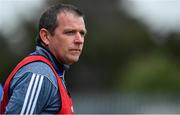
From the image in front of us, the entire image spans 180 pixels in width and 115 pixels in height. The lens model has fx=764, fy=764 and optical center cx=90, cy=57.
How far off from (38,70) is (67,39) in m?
0.59

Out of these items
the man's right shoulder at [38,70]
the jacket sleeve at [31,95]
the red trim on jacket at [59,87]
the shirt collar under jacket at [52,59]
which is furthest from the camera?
the shirt collar under jacket at [52,59]

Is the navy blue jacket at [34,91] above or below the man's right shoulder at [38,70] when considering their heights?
below

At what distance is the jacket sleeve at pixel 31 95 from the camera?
19.0 feet

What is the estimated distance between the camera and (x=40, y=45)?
6.43m

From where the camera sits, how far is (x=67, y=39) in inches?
252

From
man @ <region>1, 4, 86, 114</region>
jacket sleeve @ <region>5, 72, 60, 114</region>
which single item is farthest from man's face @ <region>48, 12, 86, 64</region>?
jacket sleeve @ <region>5, 72, 60, 114</region>

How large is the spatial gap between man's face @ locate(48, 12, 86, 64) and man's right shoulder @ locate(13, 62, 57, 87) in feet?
1.40

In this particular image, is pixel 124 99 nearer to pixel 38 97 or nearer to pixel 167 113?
pixel 167 113

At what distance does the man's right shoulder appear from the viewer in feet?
19.4

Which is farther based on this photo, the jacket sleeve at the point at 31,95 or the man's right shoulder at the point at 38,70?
the man's right shoulder at the point at 38,70

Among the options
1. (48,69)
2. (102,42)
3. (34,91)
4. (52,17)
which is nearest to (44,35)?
(52,17)

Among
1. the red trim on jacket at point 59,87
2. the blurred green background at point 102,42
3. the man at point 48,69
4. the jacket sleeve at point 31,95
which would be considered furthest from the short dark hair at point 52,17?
the blurred green background at point 102,42

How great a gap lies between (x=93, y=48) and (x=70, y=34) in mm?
45433

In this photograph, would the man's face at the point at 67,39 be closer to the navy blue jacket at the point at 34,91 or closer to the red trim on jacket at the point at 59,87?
the red trim on jacket at the point at 59,87
